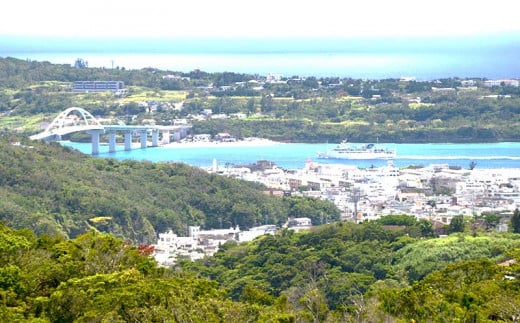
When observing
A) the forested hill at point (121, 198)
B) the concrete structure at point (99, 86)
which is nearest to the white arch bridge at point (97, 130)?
the concrete structure at point (99, 86)

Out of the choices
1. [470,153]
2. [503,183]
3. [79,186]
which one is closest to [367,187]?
[503,183]

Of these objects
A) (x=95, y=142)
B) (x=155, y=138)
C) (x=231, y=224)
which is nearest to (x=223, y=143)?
(x=155, y=138)

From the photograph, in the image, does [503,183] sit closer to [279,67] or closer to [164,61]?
[279,67]

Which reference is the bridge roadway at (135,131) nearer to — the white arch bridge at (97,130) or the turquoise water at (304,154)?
the white arch bridge at (97,130)

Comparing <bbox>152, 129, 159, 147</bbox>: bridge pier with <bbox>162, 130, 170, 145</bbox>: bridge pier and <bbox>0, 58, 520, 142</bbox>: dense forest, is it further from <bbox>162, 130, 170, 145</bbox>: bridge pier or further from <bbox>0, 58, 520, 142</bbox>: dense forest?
<bbox>0, 58, 520, 142</bbox>: dense forest

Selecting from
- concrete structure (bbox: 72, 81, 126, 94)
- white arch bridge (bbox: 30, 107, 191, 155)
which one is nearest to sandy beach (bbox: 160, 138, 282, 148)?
white arch bridge (bbox: 30, 107, 191, 155)

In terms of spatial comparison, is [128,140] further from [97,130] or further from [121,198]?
[121,198]
